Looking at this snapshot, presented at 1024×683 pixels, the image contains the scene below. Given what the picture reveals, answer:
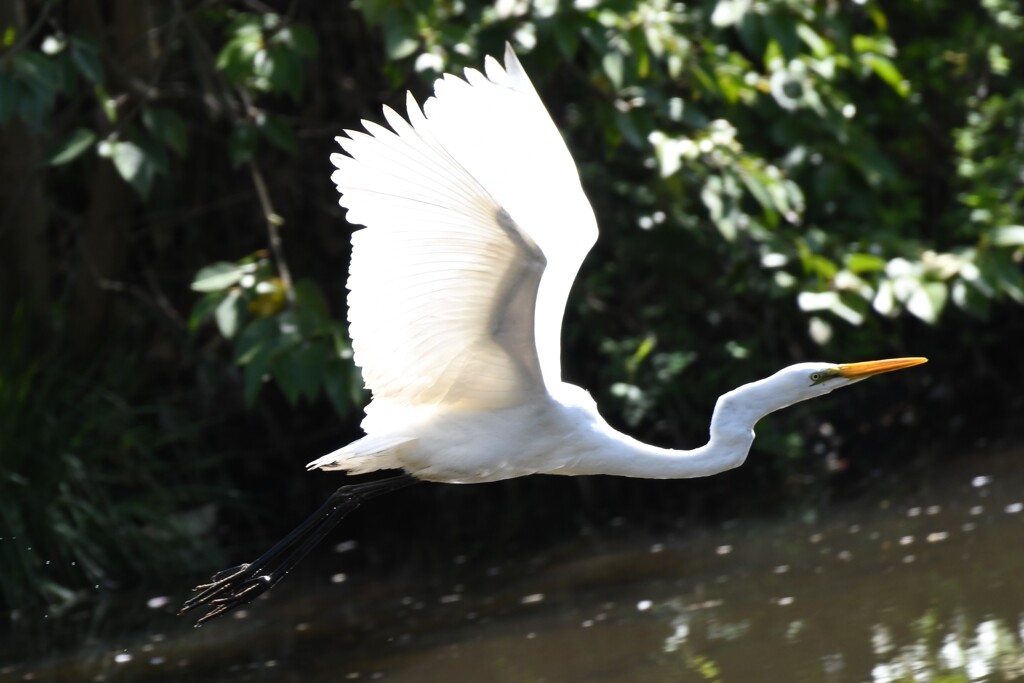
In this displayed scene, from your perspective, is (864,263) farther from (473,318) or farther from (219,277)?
(219,277)

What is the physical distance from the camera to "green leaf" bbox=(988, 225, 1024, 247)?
17.3 ft

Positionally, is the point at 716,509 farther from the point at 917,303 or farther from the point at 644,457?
the point at 644,457

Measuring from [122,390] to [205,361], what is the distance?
48 centimetres

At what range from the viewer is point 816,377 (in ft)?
12.5

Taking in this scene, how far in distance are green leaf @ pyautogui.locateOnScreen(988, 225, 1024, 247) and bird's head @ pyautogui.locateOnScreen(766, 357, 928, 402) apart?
5.58ft

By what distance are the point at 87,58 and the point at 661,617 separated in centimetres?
276

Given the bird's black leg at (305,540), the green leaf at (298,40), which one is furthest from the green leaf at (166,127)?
the bird's black leg at (305,540)

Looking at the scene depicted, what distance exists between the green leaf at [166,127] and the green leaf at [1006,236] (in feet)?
10.5

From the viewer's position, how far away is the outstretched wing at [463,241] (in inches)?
125

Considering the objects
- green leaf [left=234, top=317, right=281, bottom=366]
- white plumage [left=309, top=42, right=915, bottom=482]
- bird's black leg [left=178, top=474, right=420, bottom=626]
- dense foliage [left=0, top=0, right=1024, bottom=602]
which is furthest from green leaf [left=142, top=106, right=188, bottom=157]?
bird's black leg [left=178, top=474, right=420, bottom=626]

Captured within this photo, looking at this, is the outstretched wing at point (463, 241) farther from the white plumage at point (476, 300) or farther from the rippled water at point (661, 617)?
the rippled water at point (661, 617)

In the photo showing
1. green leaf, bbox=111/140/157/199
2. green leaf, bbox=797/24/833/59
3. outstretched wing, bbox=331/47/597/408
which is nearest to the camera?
outstretched wing, bbox=331/47/597/408

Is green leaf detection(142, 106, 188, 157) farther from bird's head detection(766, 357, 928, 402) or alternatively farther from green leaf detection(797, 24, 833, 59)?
bird's head detection(766, 357, 928, 402)

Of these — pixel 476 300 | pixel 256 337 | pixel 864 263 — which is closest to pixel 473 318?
pixel 476 300
